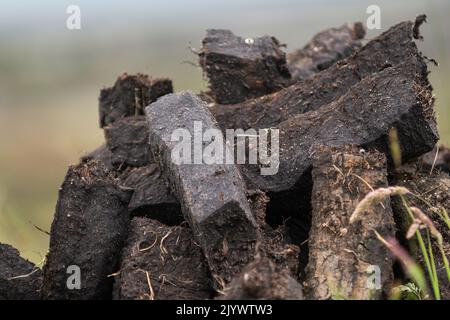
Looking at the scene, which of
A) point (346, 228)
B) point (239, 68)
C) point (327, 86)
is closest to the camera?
point (346, 228)

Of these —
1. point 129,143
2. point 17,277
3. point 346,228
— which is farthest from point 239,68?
point 17,277

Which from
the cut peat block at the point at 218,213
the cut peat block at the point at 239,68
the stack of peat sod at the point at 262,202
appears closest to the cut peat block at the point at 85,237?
the stack of peat sod at the point at 262,202

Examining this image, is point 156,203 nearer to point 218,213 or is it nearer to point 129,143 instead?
point 218,213

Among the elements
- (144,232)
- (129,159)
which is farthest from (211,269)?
(129,159)

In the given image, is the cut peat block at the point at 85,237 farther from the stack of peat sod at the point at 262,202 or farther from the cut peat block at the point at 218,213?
the cut peat block at the point at 218,213

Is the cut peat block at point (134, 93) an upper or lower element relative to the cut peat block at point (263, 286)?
upper
